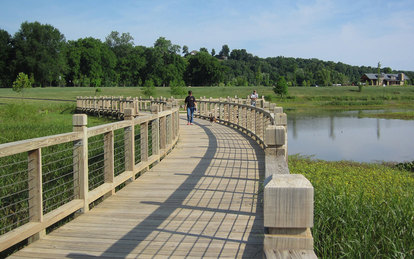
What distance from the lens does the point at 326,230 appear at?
5.21 metres

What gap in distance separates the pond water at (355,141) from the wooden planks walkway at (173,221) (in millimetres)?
14573

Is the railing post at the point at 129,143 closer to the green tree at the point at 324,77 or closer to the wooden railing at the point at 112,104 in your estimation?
the wooden railing at the point at 112,104

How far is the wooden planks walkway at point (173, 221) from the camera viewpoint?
14.0 ft

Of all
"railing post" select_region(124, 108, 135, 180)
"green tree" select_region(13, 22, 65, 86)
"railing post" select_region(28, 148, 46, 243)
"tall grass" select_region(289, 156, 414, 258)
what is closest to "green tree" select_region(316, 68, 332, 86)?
"green tree" select_region(13, 22, 65, 86)

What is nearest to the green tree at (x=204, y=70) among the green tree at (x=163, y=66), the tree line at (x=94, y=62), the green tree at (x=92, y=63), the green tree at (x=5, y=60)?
the tree line at (x=94, y=62)

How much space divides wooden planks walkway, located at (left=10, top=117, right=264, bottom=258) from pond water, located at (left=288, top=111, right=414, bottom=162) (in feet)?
47.8

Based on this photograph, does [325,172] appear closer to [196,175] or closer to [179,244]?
[196,175]

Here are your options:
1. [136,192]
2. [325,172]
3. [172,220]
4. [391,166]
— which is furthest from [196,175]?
[391,166]

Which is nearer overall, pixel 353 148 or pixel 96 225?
pixel 96 225

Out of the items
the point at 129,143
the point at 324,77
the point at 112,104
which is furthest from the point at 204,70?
the point at 129,143

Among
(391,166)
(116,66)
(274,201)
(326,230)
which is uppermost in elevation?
(116,66)

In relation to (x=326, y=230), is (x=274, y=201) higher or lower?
higher

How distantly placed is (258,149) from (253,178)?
4.12 m

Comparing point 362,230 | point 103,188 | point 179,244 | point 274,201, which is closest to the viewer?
point 274,201
